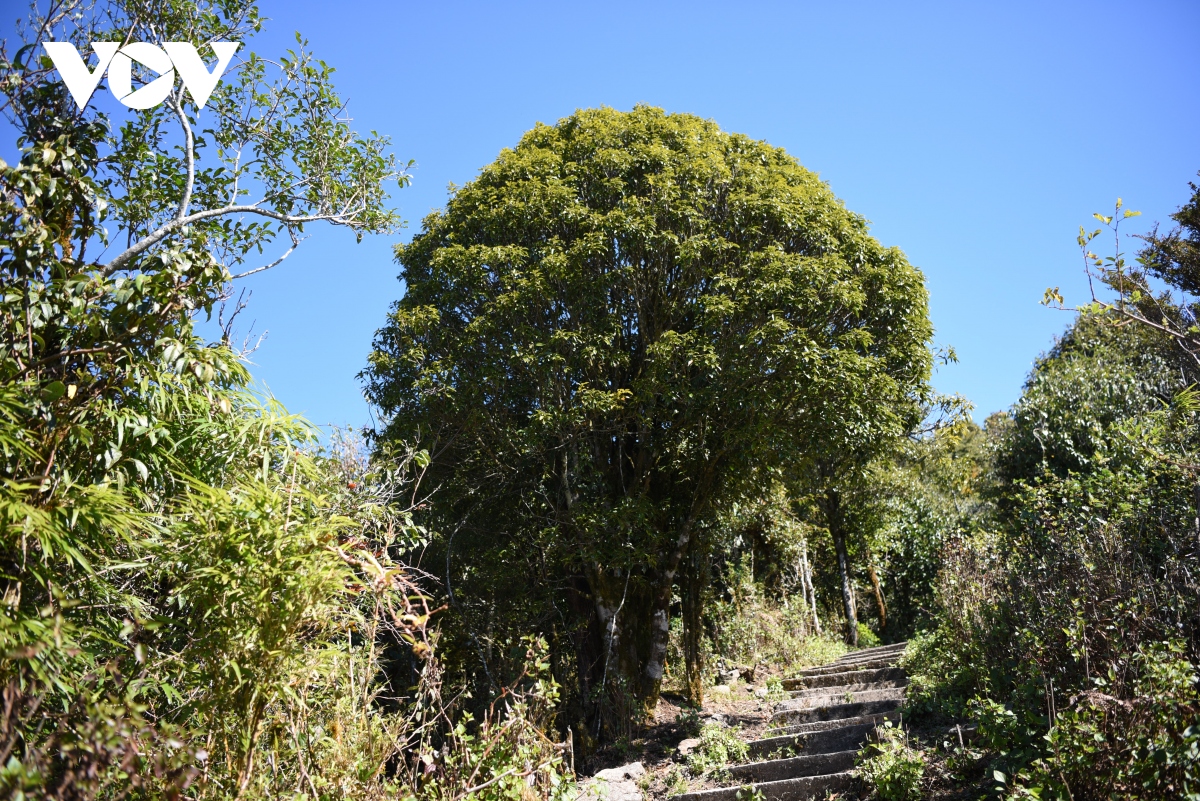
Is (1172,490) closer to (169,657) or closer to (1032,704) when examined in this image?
(1032,704)

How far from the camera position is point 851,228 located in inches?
395

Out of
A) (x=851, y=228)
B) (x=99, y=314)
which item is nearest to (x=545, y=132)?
(x=851, y=228)

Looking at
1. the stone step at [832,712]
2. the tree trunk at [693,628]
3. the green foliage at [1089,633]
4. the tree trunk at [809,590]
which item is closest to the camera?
the green foliage at [1089,633]

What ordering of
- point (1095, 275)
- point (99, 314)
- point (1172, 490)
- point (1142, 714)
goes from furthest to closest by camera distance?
1. point (1172, 490)
2. point (1095, 275)
3. point (1142, 714)
4. point (99, 314)

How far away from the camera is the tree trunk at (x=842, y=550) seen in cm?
1634

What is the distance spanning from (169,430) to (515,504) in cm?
711

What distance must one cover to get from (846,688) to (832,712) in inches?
65.2

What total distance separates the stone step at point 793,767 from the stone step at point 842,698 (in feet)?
6.20

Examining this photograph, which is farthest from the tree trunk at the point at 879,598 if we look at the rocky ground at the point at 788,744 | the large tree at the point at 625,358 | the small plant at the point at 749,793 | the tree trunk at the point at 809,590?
the small plant at the point at 749,793

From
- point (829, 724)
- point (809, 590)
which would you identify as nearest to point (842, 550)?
point (809, 590)

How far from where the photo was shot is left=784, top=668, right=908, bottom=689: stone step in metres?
9.74

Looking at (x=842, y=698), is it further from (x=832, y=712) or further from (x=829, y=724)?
(x=829, y=724)

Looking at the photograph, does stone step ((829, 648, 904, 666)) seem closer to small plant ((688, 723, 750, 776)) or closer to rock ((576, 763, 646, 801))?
small plant ((688, 723, 750, 776))

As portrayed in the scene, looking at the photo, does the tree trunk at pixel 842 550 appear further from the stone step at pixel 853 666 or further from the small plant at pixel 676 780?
the small plant at pixel 676 780
